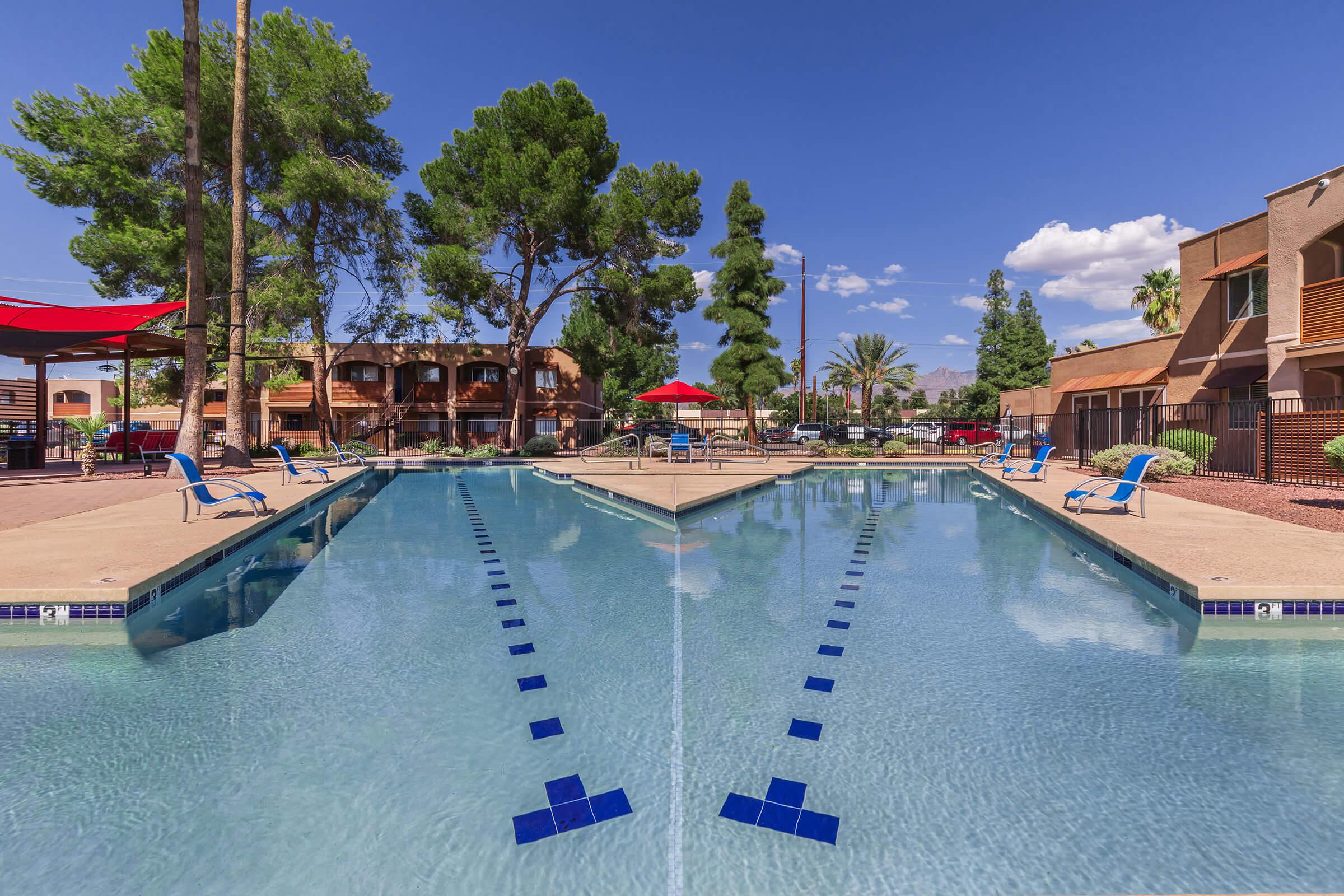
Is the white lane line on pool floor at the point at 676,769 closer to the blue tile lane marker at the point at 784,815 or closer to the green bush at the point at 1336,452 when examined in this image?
the blue tile lane marker at the point at 784,815

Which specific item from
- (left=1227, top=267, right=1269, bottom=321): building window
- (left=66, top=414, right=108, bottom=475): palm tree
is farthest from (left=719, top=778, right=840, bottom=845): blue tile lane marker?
(left=1227, top=267, right=1269, bottom=321): building window

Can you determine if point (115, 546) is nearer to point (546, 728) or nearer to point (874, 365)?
point (546, 728)

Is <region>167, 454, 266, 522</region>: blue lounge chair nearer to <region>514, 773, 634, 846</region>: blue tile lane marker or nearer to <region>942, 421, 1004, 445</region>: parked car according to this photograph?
<region>514, 773, 634, 846</region>: blue tile lane marker

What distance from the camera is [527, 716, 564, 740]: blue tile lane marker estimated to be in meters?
3.19

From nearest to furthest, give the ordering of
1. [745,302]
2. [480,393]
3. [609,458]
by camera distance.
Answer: [609,458] → [745,302] → [480,393]

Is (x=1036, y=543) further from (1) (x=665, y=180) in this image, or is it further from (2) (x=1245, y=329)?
(1) (x=665, y=180)

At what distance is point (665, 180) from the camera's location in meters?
24.7

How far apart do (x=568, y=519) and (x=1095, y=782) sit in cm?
803

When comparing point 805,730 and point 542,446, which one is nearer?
point 805,730

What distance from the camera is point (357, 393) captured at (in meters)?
30.7

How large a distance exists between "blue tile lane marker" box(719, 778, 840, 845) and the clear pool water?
2 cm

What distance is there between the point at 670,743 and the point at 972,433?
3297 centimetres

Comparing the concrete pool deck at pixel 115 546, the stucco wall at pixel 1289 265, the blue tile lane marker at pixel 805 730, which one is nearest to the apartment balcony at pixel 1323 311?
the stucco wall at pixel 1289 265

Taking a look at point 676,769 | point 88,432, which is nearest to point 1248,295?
point 676,769
